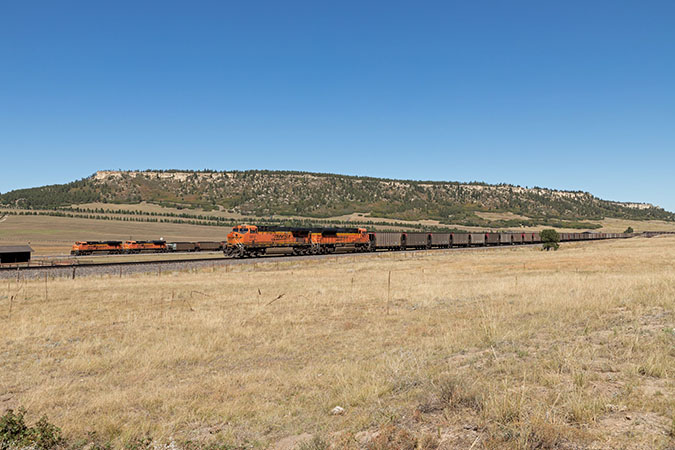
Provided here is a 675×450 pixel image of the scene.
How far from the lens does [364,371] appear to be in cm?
900

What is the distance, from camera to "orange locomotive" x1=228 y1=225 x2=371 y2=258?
54.4 metres

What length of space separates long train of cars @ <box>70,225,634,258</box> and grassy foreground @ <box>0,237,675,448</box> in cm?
3558

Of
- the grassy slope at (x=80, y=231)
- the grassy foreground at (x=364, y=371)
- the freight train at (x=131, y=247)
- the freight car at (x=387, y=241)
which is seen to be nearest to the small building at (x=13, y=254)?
the freight train at (x=131, y=247)

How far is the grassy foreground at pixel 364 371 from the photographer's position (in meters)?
5.73

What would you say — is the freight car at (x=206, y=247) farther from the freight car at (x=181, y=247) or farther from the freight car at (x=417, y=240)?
the freight car at (x=417, y=240)

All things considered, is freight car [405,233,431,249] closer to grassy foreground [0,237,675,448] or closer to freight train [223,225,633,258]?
freight train [223,225,633,258]

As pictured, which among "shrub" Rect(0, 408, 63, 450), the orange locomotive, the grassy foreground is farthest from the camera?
the orange locomotive

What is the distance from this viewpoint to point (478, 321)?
1361 centimetres

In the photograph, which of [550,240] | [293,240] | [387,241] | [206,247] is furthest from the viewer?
[206,247]

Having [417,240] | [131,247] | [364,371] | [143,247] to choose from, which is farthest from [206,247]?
[364,371]

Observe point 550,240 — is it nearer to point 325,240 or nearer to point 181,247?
point 325,240

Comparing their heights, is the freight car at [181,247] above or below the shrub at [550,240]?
below

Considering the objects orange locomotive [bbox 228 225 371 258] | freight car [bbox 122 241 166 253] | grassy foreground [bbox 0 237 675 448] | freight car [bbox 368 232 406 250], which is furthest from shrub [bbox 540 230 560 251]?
freight car [bbox 122 241 166 253]

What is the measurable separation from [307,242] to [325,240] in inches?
125
